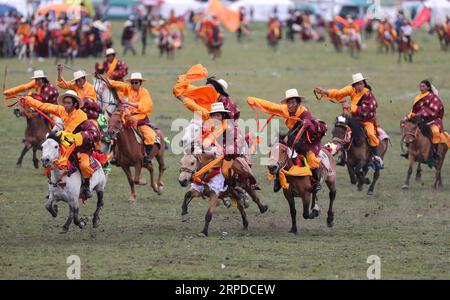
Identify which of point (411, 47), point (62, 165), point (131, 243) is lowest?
point (131, 243)

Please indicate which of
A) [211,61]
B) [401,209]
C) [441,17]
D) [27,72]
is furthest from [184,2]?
[401,209]

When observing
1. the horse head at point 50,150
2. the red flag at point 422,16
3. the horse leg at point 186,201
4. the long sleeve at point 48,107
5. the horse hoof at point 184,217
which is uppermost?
the red flag at point 422,16

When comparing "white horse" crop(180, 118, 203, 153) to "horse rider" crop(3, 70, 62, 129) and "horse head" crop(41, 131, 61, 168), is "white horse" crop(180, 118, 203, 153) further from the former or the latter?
"horse rider" crop(3, 70, 62, 129)

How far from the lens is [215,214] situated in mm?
17500

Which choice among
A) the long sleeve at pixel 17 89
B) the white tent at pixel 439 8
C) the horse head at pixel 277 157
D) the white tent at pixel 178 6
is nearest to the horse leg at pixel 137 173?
the long sleeve at pixel 17 89

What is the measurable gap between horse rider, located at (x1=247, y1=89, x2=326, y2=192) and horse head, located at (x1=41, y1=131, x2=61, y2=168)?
2769 mm

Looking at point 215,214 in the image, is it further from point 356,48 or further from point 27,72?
point 356,48

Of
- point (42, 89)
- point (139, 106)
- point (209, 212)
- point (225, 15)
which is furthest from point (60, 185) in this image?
point (225, 15)

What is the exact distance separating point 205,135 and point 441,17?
41.8m

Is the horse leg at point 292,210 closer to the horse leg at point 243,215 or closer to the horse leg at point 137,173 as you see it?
the horse leg at point 243,215

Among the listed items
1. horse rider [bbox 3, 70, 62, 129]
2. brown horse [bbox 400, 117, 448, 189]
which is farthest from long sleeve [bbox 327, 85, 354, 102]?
horse rider [bbox 3, 70, 62, 129]

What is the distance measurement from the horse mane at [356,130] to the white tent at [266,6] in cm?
4196

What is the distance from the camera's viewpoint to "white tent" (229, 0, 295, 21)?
62719 millimetres

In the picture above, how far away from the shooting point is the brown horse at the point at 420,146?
20781mm
